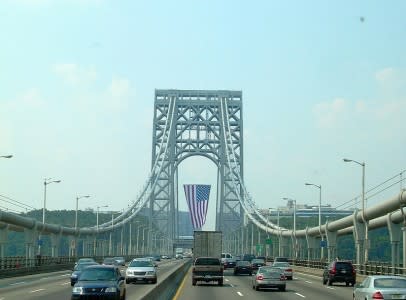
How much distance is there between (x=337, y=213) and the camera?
643 ft

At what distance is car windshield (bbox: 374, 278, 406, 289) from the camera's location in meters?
25.0

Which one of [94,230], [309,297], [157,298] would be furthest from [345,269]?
[94,230]

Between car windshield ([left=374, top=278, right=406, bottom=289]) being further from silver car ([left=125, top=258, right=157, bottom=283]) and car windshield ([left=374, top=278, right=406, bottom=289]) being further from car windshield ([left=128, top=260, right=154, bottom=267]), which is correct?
car windshield ([left=128, top=260, right=154, bottom=267])

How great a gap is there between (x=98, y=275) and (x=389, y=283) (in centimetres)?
1012

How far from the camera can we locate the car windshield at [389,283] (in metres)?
25.0

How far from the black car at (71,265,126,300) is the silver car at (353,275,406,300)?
27.4 feet

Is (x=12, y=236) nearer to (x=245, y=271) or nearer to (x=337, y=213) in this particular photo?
(x=337, y=213)

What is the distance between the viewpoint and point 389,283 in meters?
25.3

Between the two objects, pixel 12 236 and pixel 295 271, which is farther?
pixel 12 236

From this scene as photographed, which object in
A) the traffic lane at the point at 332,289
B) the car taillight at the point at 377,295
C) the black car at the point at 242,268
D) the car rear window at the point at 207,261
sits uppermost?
the car rear window at the point at 207,261

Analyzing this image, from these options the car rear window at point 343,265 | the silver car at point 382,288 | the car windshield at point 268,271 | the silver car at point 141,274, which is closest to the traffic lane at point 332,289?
the car rear window at point 343,265

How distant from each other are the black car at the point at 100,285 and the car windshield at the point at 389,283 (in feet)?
28.9

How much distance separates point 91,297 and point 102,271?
184 centimetres

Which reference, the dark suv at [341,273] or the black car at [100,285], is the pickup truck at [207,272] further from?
the black car at [100,285]
